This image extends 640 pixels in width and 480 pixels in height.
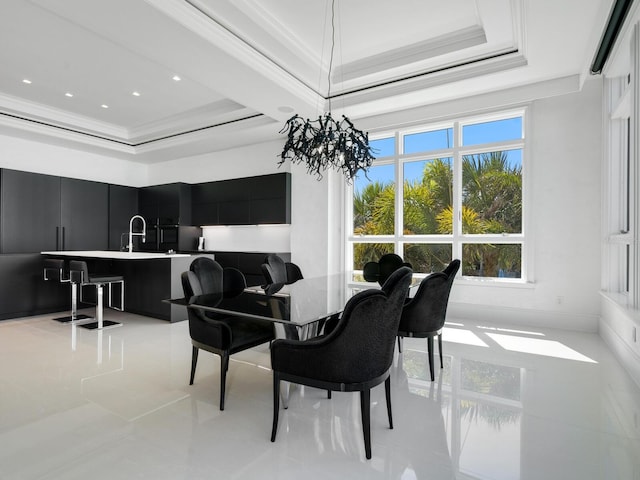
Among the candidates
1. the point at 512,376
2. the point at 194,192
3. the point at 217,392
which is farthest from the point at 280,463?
the point at 194,192

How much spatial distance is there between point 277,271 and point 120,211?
5088mm

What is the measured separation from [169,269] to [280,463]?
3.58 meters

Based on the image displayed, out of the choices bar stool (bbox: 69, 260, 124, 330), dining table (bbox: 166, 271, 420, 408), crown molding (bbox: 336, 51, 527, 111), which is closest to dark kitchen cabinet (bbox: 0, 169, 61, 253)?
bar stool (bbox: 69, 260, 124, 330)

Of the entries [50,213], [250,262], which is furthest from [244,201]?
[50,213]

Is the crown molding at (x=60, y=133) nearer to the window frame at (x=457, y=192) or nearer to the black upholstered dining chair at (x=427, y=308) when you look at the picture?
the window frame at (x=457, y=192)

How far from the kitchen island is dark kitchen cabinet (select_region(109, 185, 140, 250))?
1764 millimetres

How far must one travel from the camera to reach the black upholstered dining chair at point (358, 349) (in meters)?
1.79

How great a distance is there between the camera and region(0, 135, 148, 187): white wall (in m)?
6.34

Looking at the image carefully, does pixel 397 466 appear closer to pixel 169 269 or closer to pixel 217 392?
pixel 217 392

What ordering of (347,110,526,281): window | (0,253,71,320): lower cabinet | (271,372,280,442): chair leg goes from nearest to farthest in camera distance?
(271,372,280,442): chair leg → (347,110,526,281): window → (0,253,71,320): lower cabinet

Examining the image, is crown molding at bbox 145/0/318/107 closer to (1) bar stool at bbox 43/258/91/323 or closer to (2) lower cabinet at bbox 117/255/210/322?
(2) lower cabinet at bbox 117/255/210/322

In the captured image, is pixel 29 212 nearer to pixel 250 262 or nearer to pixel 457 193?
pixel 250 262

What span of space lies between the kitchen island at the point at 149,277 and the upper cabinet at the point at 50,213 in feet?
2.40

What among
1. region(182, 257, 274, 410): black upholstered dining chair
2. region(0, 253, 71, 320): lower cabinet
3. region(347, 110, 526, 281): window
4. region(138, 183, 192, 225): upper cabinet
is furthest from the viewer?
region(138, 183, 192, 225): upper cabinet
